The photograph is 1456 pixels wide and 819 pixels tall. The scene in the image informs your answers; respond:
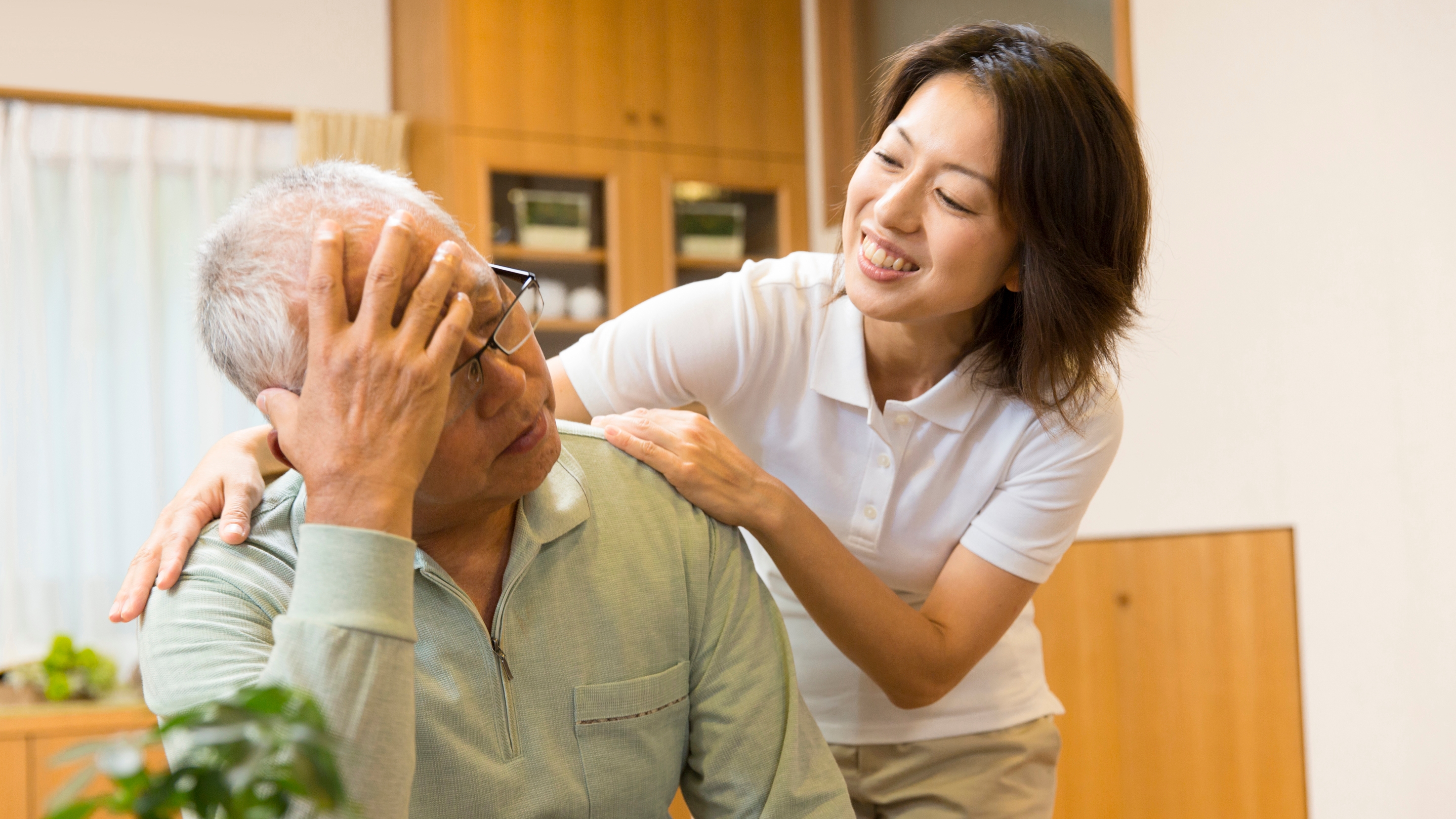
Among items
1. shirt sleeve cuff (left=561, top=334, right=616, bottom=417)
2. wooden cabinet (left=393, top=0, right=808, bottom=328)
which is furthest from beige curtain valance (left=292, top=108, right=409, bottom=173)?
shirt sleeve cuff (left=561, top=334, right=616, bottom=417)

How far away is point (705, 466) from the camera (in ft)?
4.09

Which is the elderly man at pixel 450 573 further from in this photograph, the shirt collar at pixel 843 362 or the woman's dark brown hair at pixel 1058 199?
the woman's dark brown hair at pixel 1058 199

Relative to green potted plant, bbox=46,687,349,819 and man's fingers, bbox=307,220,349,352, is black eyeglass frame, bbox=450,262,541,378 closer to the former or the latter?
man's fingers, bbox=307,220,349,352

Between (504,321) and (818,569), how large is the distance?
456mm

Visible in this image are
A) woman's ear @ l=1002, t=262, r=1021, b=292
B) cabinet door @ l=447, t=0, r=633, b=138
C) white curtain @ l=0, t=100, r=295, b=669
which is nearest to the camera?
woman's ear @ l=1002, t=262, r=1021, b=292

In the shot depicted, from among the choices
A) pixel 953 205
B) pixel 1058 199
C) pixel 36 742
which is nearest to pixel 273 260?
pixel 953 205

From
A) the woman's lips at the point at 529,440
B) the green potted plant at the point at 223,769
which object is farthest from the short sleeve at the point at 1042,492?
the green potted plant at the point at 223,769

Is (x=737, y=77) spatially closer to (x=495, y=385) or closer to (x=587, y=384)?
(x=587, y=384)

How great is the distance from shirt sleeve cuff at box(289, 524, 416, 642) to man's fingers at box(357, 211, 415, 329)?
0.16 meters

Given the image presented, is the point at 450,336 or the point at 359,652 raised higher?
the point at 450,336

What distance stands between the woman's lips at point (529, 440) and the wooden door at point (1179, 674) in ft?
4.48

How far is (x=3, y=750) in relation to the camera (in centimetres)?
266

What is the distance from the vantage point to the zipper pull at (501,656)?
1077 millimetres

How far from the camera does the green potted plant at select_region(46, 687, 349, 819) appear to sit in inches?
18.7
